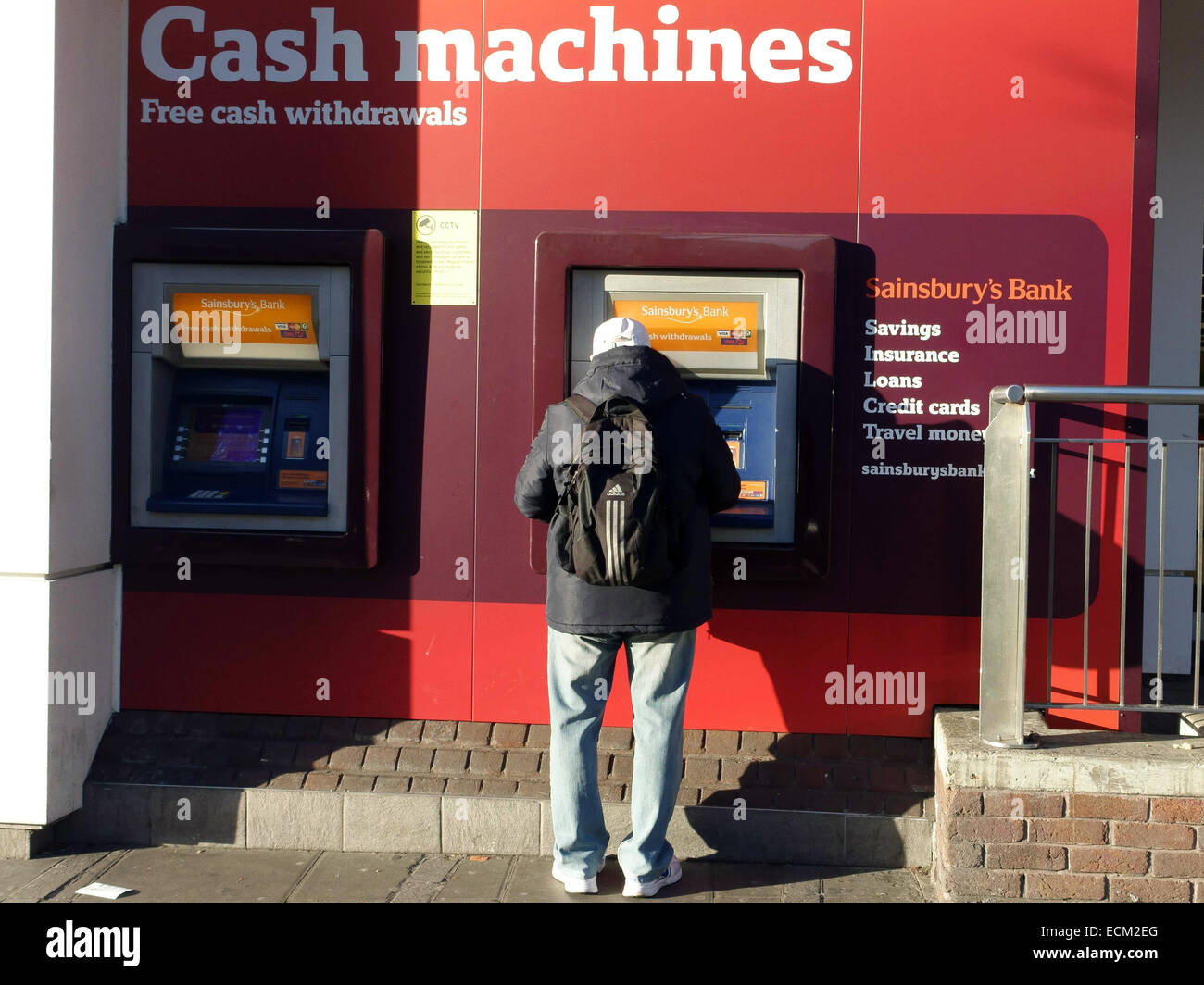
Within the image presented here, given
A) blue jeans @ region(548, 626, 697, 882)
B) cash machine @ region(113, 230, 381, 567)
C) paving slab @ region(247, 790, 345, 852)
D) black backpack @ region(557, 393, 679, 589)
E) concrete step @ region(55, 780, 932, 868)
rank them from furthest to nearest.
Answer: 1. cash machine @ region(113, 230, 381, 567)
2. paving slab @ region(247, 790, 345, 852)
3. concrete step @ region(55, 780, 932, 868)
4. blue jeans @ region(548, 626, 697, 882)
5. black backpack @ region(557, 393, 679, 589)

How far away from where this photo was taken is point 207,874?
12.2ft

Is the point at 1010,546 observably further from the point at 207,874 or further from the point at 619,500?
the point at 207,874

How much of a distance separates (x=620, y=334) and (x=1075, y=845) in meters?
2.11

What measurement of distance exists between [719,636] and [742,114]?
192 centimetres

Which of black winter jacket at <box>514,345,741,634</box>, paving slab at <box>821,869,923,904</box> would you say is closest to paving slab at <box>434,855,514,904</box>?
black winter jacket at <box>514,345,741,634</box>

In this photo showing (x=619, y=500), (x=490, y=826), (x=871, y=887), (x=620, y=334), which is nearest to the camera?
(x=619, y=500)

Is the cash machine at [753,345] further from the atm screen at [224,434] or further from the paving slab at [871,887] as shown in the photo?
the atm screen at [224,434]

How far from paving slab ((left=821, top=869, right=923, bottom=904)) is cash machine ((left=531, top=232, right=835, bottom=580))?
1.04 m

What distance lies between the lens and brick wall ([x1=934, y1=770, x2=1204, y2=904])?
131 inches

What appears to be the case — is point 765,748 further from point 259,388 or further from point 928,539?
point 259,388

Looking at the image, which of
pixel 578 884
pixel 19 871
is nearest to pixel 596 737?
pixel 578 884

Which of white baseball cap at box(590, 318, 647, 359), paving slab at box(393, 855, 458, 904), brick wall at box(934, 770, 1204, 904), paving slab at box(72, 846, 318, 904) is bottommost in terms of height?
paving slab at box(72, 846, 318, 904)

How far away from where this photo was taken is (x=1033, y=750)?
133 inches

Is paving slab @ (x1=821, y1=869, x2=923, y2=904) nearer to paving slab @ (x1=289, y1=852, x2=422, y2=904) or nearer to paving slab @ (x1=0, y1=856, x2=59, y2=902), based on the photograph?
paving slab @ (x1=289, y1=852, x2=422, y2=904)
